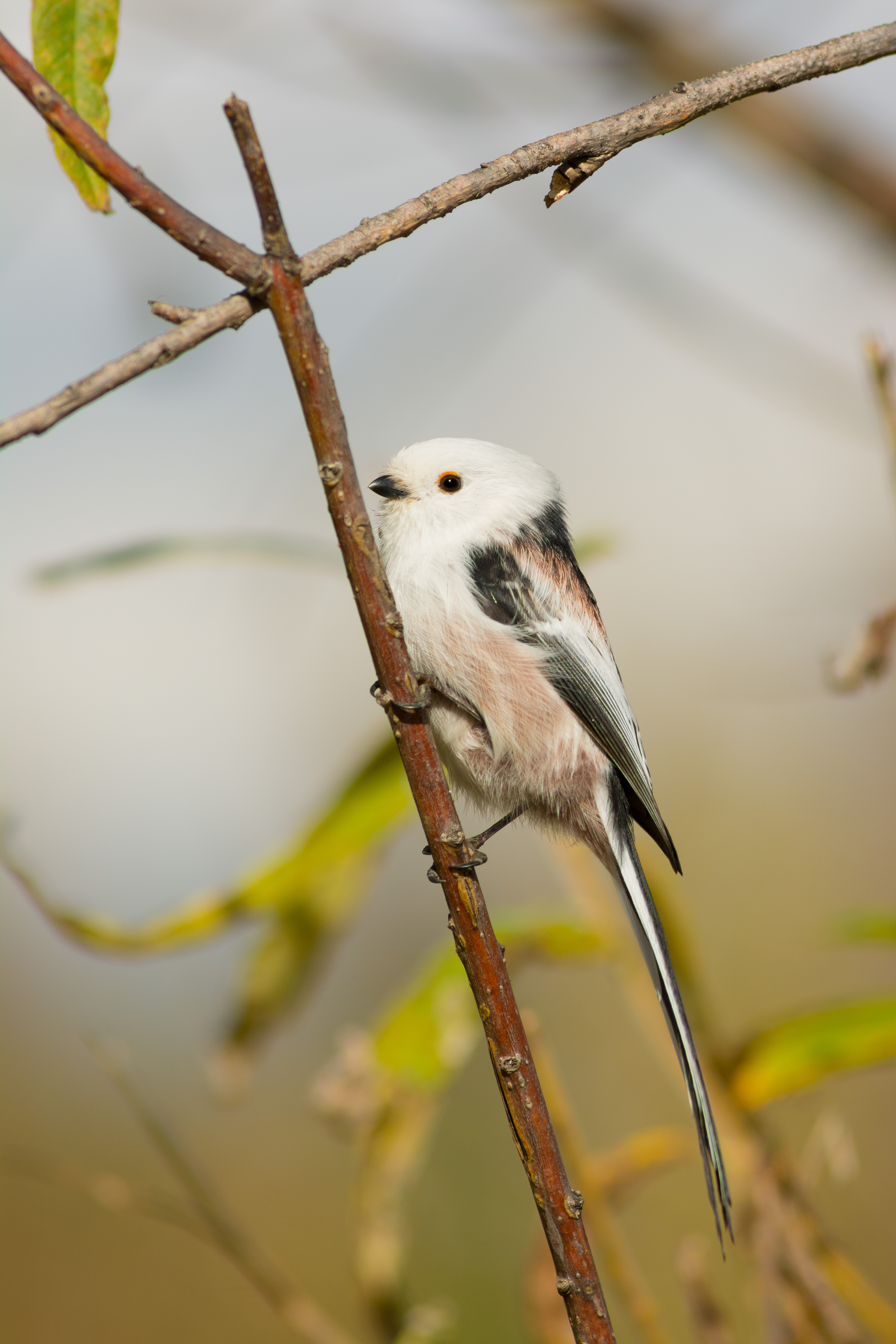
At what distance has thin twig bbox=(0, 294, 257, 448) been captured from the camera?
62 centimetres

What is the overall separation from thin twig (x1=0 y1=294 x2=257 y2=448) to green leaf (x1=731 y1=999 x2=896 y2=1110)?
1.08m

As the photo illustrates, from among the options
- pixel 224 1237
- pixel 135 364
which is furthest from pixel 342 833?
pixel 135 364

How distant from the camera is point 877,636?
1255mm

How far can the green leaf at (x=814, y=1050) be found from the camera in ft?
4.02

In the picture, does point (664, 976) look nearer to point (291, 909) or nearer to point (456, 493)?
point (291, 909)

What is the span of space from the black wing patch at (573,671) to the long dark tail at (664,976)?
43 millimetres

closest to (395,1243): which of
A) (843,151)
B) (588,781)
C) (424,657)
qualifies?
(588,781)

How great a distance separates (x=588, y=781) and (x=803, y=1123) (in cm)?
237

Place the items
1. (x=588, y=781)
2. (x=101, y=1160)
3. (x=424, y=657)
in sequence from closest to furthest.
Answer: (x=424, y=657) < (x=588, y=781) < (x=101, y=1160)

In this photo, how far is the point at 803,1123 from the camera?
10.6 ft

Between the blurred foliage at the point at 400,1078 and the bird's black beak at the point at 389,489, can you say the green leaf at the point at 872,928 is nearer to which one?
the blurred foliage at the point at 400,1078

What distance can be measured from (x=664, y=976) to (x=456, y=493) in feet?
2.53

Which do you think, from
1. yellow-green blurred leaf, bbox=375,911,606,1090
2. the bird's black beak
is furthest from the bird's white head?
yellow-green blurred leaf, bbox=375,911,606,1090

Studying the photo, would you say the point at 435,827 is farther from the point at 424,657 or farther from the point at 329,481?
the point at 424,657
